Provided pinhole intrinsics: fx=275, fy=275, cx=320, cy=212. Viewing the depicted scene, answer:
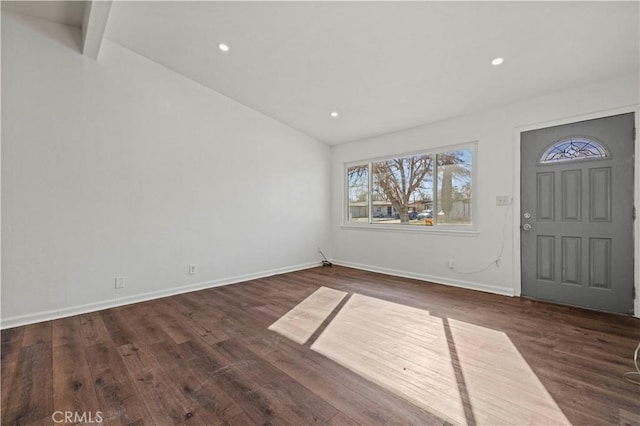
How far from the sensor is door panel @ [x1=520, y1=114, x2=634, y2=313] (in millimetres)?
2998

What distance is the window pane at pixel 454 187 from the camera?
4.19 m

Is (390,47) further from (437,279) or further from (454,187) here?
(437,279)

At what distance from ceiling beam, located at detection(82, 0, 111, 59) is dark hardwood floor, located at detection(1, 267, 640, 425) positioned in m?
3.00

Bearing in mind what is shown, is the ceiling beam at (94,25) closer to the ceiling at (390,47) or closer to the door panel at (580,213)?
the ceiling at (390,47)

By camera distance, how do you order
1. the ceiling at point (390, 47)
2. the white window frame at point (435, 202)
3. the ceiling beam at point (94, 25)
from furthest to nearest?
the white window frame at point (435, 202) < the ceiling beam at point (94, 25) < the ceiling at point (390, 47)

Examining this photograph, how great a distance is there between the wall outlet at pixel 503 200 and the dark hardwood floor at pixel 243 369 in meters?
1.31

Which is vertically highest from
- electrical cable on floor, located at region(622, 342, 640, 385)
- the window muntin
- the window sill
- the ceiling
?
the ceiling

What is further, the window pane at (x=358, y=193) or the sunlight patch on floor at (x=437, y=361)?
the window pane at (x=358, y=193)

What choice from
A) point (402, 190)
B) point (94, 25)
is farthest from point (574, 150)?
point (94, 25)

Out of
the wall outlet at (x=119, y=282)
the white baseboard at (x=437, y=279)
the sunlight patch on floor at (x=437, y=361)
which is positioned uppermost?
the wall outlet at (x=119, y=282)

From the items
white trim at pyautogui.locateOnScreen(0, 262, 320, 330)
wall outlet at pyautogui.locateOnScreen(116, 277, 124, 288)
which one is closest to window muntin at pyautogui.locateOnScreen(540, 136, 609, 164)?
white trim at pyautogui.locateOnScreen(0, 262, 320, 330)

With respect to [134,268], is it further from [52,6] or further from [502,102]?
[502,102]

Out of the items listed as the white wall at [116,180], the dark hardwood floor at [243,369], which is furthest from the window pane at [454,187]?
the white wall at [116,180]

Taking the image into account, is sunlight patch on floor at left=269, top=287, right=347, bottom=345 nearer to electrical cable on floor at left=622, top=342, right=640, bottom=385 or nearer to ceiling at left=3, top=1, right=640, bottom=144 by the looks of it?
electrical cable on floor at left=622, top=342, right=640, bottom=385
